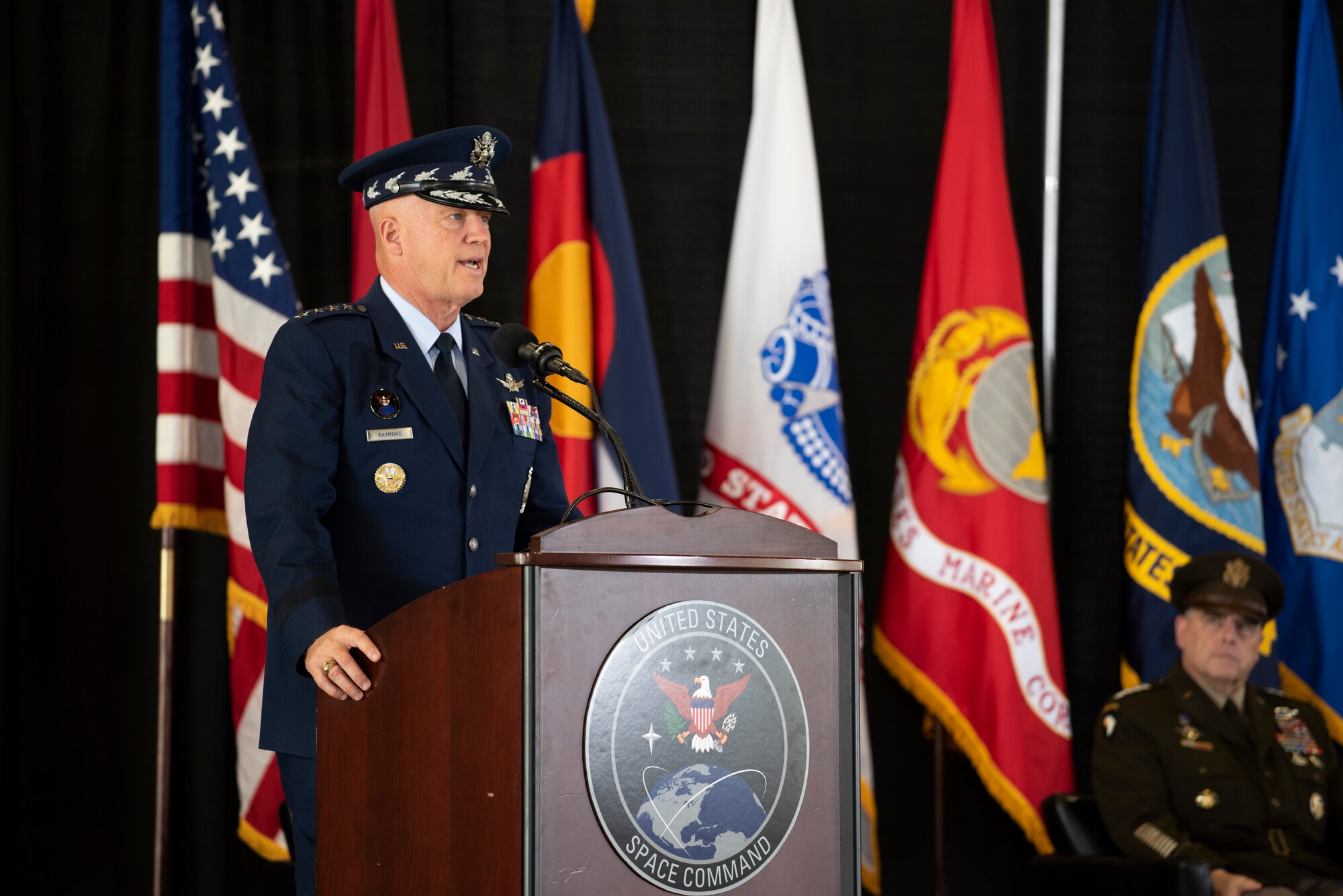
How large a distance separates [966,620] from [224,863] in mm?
1973

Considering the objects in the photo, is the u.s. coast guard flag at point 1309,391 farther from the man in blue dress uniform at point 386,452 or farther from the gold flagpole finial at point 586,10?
the man in blue dress uniform at point 386,452

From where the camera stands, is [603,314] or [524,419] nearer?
[524,419]

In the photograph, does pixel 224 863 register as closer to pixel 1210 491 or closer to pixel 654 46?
pixel 654 46

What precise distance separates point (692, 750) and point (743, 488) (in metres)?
1.93

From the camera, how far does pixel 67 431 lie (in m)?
3.23

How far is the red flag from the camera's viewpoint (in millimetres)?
3135

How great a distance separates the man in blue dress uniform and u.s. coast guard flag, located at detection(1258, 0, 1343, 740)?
2.37 m

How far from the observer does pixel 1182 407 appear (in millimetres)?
3262

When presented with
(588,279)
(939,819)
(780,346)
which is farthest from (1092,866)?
(588,279)

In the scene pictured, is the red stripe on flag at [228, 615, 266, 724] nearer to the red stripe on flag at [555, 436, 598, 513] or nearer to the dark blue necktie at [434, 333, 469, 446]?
the red stripe on flag at [555, 436, 598, 513]

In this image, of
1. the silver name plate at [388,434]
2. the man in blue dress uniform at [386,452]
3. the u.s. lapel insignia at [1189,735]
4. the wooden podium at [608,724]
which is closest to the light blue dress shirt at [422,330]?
the man in blue dress uniform at [386,452]

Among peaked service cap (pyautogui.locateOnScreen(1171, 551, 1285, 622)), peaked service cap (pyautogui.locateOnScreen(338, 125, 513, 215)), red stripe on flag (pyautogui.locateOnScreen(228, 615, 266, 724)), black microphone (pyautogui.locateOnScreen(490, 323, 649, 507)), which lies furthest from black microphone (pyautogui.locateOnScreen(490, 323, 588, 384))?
peaked service cap (pyautogui.locateOnScreen(1171, 551, 1285, 622))

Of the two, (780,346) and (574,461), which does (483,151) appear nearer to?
(574,461)

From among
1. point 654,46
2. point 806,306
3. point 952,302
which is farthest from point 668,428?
point 654,46
